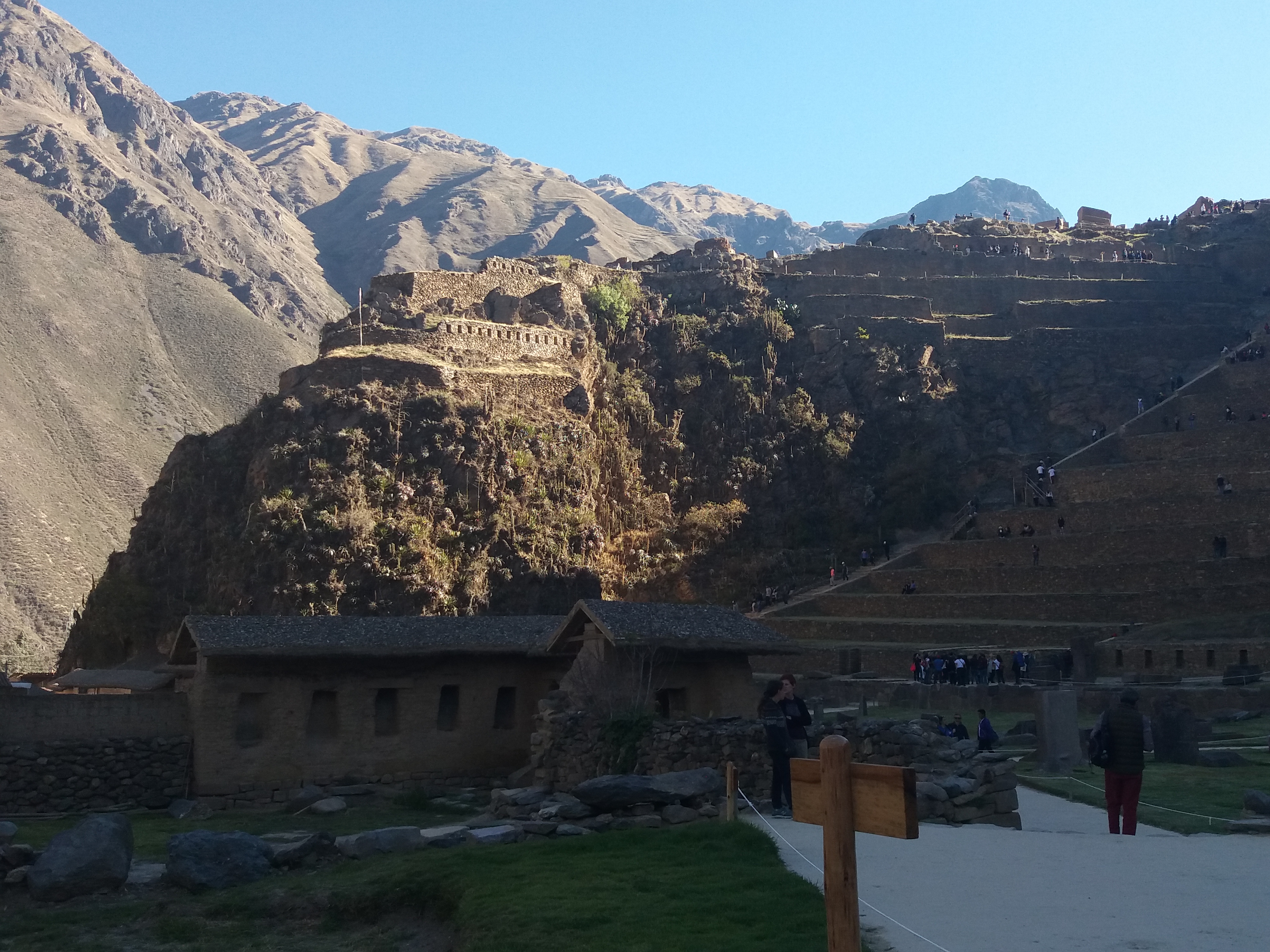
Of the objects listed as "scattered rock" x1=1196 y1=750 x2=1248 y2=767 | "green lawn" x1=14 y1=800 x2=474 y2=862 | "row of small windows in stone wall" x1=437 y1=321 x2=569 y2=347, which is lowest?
"green lawn" x1=14 y1=800 x2=474 y2=862

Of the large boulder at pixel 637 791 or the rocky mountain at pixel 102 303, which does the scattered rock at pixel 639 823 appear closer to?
the large boulder at pixel 637 791

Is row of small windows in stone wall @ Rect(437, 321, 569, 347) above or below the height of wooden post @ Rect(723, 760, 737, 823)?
above

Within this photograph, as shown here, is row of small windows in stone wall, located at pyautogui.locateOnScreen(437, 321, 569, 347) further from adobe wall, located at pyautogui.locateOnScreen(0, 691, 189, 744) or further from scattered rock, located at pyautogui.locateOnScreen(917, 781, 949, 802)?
scattered rock, located at pyautogui.locateOnScreen(917, 781, 949, 802)

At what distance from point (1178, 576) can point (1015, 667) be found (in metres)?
9.91

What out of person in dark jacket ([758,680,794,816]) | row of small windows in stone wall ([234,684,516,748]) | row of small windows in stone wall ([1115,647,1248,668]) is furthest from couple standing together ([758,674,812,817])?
row of small windows in stone wall ([1115,647,1248,668])

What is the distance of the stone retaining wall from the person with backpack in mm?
13595

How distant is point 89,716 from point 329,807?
156 inches

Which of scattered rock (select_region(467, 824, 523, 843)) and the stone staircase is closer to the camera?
scattered rock (select_region(467, 824, 523, 843))

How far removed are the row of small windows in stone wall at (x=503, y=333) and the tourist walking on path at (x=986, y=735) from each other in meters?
37.7

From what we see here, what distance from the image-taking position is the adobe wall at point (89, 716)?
19.3 metres

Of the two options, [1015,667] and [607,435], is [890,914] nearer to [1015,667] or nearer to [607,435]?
[1015,667]

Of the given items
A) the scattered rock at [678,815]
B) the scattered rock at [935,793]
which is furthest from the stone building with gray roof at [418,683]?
the scattered rock at [935,793]

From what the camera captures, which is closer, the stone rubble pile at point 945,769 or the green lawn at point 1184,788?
the stone rubble pile at point 945,769

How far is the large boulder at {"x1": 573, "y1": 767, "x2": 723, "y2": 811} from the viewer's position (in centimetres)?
1388
